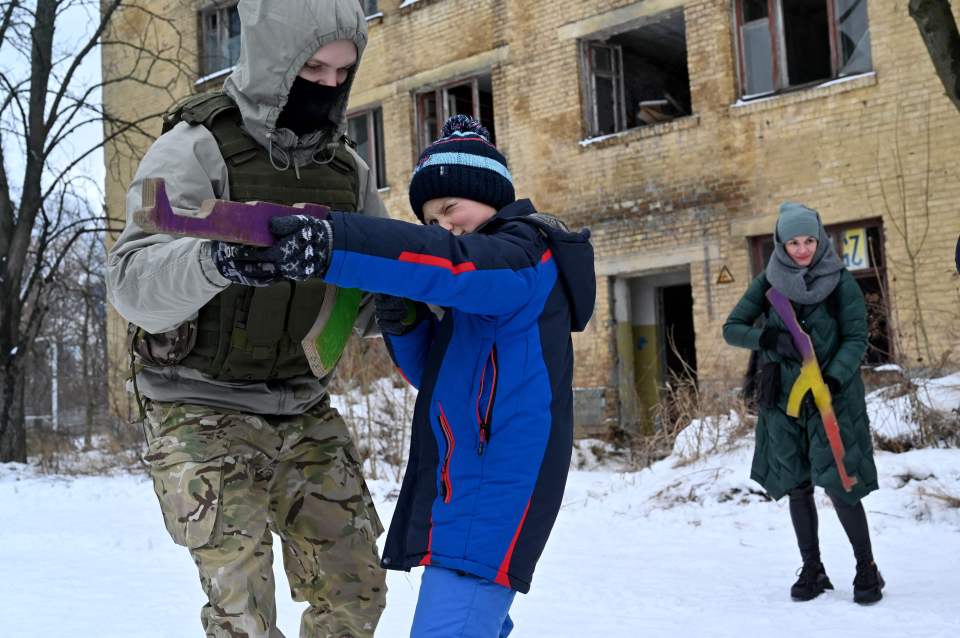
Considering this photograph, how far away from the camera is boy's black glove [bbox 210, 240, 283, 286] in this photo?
172 cm

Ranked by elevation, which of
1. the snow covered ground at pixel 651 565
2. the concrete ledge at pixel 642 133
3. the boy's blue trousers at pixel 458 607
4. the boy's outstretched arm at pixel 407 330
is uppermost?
the concrete ledge at pixel 642 133

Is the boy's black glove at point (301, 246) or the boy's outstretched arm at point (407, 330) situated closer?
the boy's black glove at point (301, 246)

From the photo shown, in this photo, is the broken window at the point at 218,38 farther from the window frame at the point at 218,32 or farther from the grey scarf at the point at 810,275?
the grey scarf at the point at 810,275

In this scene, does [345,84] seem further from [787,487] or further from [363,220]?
[787,487]

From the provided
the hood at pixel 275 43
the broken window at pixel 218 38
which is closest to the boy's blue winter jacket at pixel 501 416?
the hood at pixel 275 43

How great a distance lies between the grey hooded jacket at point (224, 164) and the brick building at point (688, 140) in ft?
27.4

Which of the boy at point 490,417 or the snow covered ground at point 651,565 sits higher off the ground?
the boy at point 490,417

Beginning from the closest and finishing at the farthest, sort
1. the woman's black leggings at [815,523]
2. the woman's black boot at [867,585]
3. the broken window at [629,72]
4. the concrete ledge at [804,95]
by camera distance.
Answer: the woman's black boot at [867,585], the woman's black leggings at [815,523], the concrete ledge at [804,95], the broken window at [629,72]

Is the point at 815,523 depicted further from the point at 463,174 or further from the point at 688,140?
the point at 688,140

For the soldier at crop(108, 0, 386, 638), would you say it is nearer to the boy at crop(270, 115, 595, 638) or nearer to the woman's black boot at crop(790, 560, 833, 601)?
the boy at crop(270, 115, 595, 638)

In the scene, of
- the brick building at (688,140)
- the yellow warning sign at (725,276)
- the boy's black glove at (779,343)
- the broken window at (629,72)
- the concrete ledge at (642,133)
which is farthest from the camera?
the broken window at (629,72)

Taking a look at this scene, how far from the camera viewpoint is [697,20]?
1259 centimetres

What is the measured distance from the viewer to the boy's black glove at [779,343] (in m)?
5.23

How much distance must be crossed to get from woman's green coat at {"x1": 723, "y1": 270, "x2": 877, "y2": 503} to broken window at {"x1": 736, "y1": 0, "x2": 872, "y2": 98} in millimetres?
7378
